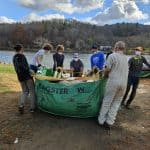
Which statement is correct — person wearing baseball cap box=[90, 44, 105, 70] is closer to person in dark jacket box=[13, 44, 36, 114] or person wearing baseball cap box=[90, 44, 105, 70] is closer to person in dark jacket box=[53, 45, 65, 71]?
person in dark jacket box=[53, 45, 65, 71]

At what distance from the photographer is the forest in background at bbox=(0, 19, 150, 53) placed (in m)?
83.8

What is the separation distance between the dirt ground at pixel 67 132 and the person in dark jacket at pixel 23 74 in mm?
347

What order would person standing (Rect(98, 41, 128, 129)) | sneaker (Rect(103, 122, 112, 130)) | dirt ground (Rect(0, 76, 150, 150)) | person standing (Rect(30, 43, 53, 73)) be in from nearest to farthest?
1. dirt ground (Rect(0, 76, 150, 150))
2. person standing (Rect(98, 41, 128, 129))
3. sneaker (Rect(103, 122, 112, 130))
4. person standing (Rect(30, 43, 53, 73))

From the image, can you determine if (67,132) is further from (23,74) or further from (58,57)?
(58,57)

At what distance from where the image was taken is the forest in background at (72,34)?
8375 cm

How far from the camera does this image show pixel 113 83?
7.62 metres

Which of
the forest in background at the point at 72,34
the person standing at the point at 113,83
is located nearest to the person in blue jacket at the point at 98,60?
the person standing at the point at 113,83

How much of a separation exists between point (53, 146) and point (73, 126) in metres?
0.98

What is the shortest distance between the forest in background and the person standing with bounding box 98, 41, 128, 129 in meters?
67.6

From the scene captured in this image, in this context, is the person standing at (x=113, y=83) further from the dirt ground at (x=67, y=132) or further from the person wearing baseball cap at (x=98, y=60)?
the person wearing baseball cap at (x=98, y=60)

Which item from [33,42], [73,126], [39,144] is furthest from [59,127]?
[33,42]

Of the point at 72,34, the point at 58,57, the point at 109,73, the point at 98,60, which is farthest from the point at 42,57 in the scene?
the point at 72,34

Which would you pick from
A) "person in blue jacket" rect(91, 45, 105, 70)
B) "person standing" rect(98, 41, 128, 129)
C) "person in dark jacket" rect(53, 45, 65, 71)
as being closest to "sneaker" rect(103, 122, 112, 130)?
"person standing" rect(98, 41, 128, 129)

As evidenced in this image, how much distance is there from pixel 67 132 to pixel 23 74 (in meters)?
1.80
